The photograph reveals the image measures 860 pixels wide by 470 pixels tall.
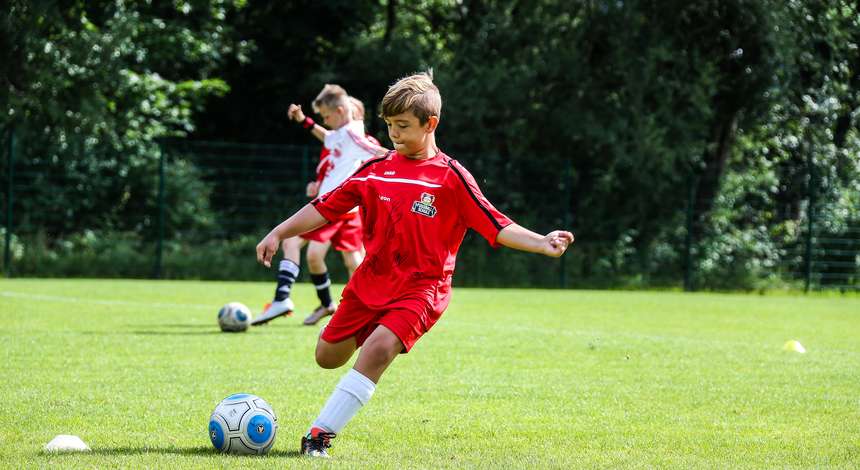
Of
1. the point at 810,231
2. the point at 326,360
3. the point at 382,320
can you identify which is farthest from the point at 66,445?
the point at 810,231

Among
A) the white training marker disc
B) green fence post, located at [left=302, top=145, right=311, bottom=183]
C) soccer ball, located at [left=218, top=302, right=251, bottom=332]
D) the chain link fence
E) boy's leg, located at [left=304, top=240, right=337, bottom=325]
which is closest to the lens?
the white training marker disc

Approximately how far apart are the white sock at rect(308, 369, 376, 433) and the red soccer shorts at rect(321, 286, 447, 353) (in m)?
0.22

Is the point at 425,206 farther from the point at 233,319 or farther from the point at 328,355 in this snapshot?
the point at 233,319

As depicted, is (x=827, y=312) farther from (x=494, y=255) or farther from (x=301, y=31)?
(x=301, y=31)

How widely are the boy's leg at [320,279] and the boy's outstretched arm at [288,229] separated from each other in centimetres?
582

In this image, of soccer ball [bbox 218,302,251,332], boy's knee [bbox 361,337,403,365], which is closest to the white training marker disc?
boy's knee [bbox 361,337,403,365]

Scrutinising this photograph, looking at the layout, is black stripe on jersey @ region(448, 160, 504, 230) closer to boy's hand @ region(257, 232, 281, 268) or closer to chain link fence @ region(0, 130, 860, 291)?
boy's hand @ region(257, 232, 281, 268)

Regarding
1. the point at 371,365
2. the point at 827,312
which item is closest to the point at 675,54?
the point at 827,312

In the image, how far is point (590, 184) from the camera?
889 inches

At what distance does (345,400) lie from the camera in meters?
4.69

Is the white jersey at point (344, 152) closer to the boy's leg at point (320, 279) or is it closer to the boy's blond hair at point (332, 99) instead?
the boy's blond hair at point (332, 99)

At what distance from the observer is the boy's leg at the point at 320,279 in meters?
10.8

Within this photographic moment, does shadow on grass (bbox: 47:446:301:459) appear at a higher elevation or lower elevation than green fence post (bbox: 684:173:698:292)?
lower

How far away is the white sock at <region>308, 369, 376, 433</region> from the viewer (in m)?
4.68
